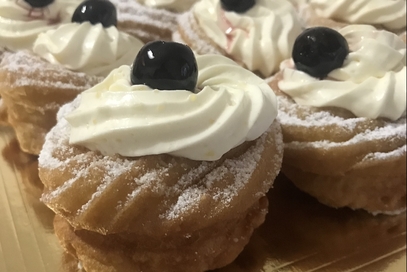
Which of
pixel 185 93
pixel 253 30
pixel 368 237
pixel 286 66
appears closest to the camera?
pixel 185 93

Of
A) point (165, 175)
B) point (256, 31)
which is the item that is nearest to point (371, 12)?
point (256, 31)

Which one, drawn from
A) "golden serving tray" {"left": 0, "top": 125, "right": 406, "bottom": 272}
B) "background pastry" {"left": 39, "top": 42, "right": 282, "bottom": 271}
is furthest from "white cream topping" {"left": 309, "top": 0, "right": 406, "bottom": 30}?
"background pastry" {"left": 39, "top": 42, "right": 282, "bottom": 271}

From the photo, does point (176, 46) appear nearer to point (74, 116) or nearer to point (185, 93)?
point (185, 93)

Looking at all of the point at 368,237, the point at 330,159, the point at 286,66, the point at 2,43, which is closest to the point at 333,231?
the point at 368,237

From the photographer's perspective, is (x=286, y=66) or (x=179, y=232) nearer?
(x=179, y=232)

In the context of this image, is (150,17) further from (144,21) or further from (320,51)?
(320,51)

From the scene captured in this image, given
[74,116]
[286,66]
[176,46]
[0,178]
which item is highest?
[176,46]
